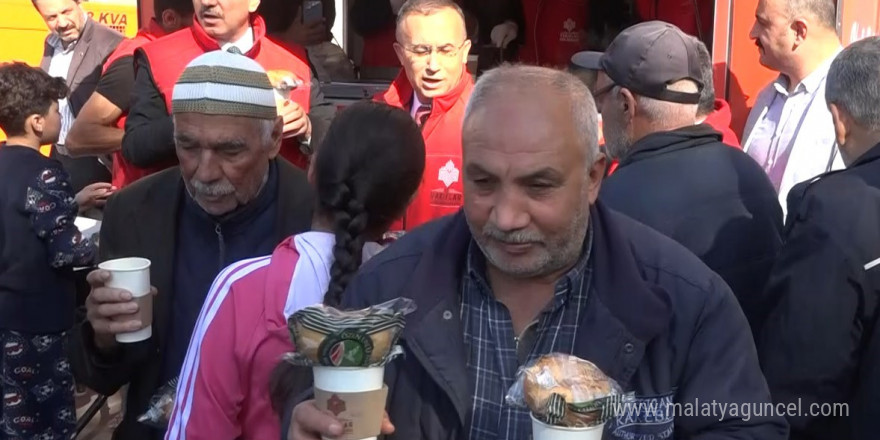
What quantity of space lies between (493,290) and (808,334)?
107 centimetres

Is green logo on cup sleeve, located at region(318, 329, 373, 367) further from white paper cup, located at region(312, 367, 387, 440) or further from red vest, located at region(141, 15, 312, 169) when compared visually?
red vest, located at region(141, 15, 312, 169)

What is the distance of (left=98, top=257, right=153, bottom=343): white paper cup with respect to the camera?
6.98 feet

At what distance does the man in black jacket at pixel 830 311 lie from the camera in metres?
2.43

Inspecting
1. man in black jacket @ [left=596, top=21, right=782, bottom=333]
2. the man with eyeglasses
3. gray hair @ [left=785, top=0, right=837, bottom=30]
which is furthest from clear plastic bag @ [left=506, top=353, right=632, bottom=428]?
gray hair @ [left=785, top=0, right=837, bottom=30]

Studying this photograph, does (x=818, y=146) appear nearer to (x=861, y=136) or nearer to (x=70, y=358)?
(x=861, y=136)

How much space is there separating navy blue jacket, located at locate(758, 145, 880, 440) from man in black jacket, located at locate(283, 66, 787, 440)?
2.56 feet

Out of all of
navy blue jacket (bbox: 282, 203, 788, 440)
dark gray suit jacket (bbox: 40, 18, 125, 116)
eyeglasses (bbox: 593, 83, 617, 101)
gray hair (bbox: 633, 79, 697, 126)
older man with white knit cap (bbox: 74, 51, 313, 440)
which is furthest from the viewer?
dark gray suit jacket (bbox: 40, 18, 125, 116)

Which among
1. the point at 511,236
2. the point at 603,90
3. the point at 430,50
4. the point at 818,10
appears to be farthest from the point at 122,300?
the point at 818,10

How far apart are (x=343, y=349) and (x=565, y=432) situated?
0.38 meters

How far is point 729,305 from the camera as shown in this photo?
1.79m

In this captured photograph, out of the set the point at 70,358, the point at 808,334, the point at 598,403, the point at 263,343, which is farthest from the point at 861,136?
the point at 70,358

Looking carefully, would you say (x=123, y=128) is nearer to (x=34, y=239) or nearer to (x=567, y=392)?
(x=34, y=239)

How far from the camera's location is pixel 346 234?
6.77 ft

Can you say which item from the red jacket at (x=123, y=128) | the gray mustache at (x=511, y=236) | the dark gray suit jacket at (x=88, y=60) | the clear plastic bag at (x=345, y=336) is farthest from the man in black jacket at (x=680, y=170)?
the dark gray suit jacket at (x=88, y=60)
